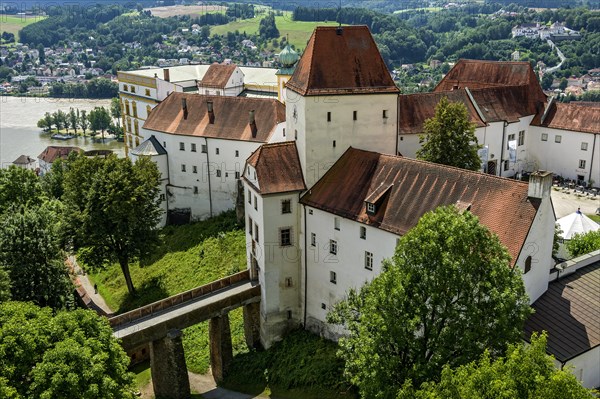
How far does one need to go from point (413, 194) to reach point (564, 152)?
44.2m

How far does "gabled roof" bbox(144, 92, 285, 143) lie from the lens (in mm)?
66750

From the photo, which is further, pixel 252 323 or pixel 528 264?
pixel 252 323

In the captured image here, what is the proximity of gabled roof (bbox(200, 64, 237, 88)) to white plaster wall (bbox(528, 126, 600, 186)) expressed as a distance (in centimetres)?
3834

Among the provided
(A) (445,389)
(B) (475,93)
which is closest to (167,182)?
(B) (475,93)

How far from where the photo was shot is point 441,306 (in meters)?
29.1

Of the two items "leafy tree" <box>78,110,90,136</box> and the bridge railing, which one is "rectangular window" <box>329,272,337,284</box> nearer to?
the bridge railing

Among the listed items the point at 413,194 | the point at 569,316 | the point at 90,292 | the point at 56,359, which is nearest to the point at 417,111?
the point at 413,194

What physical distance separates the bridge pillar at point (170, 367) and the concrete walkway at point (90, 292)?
14.5 meters

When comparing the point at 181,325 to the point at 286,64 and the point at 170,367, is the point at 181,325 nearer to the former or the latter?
the point at 170,367

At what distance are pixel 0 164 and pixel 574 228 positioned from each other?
125 meters

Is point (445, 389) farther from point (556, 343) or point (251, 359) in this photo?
point (251, 359)

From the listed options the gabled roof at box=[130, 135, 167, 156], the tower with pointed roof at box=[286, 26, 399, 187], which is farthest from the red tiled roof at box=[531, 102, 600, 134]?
the gabled roof at box=[130, 135, 167, 156]

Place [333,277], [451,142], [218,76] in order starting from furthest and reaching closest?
[218,76]
[451,142]
[333,277]

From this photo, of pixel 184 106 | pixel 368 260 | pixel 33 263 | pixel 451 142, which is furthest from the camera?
pixel 184 106
